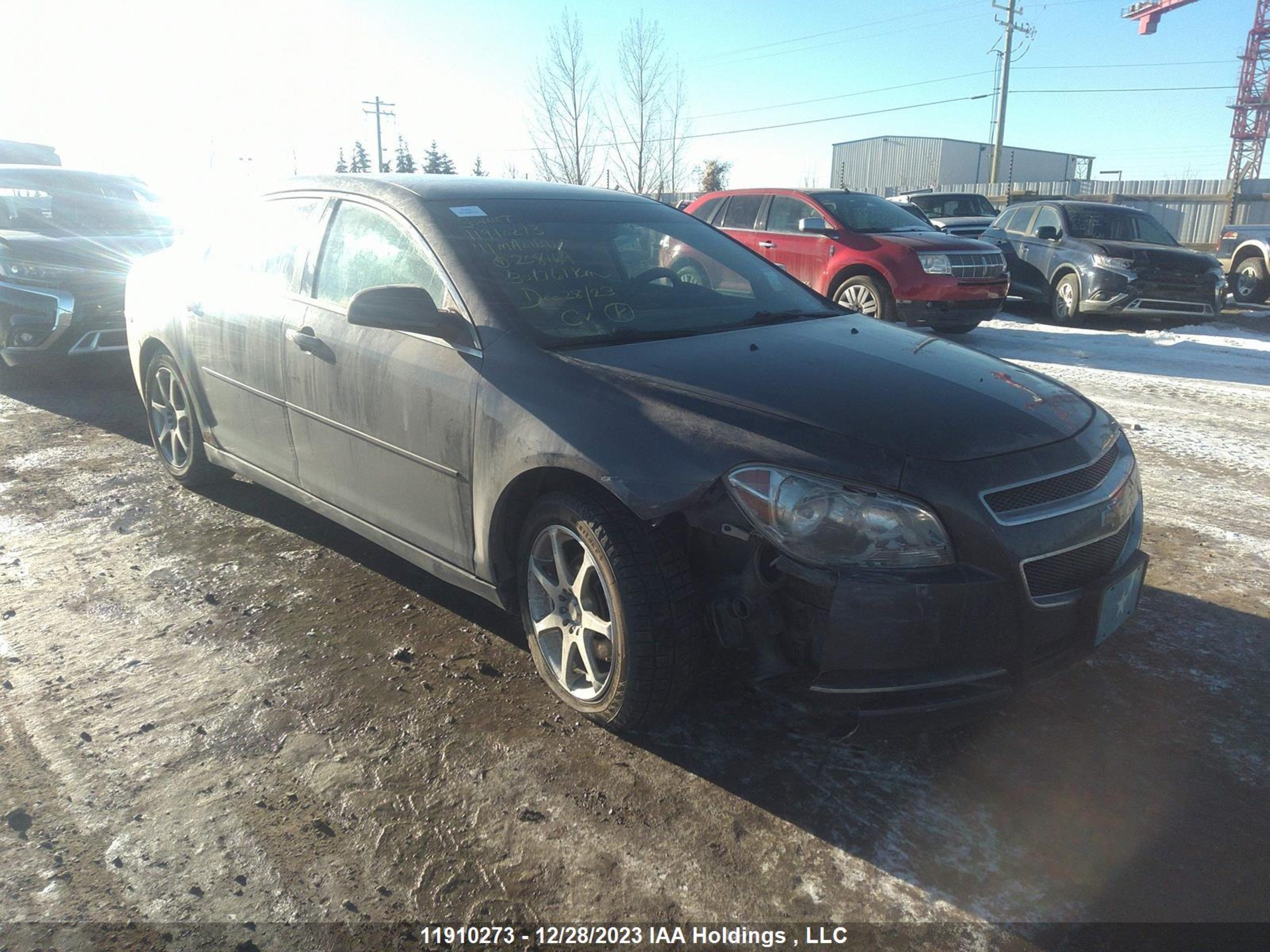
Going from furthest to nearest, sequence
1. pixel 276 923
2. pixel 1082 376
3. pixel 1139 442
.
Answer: pixel 1082 376
pixel 1139 442
pixel 276 923

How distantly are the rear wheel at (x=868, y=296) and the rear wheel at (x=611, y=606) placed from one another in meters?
7.46

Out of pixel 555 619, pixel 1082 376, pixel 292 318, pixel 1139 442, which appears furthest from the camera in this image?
pixel 1082 376

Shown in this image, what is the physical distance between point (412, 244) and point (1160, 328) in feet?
39.7

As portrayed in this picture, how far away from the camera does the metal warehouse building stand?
57281mm

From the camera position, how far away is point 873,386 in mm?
2752

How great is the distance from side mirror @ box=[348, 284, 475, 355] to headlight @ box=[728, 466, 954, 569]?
4.28ft

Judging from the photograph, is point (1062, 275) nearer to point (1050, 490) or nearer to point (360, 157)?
point (1050, 490)

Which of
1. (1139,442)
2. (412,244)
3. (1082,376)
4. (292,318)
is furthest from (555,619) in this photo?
(1082,376)

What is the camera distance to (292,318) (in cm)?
375

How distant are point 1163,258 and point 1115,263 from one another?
618 millimetres

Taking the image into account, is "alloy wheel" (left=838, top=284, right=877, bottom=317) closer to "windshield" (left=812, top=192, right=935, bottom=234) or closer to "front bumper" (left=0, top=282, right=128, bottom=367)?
"windshield" (left=812, top=192, right=935, bottom=234)

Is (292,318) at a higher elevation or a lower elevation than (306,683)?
higher

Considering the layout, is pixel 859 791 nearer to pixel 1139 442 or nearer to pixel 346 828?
pixel 346 828

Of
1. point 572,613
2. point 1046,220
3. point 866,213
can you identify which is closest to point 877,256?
point 866,213
